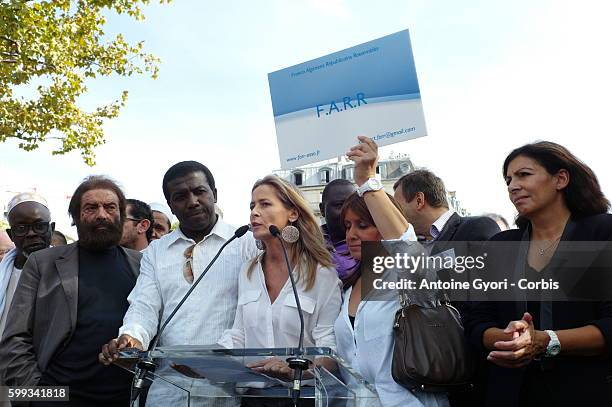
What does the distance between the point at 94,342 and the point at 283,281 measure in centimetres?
113

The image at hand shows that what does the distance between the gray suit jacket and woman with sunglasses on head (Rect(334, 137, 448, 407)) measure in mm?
1429

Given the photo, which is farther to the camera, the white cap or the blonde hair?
the white cap

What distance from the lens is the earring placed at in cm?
328

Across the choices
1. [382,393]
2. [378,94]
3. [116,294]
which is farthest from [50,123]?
[382,393]

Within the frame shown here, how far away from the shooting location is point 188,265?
3482 millimetres

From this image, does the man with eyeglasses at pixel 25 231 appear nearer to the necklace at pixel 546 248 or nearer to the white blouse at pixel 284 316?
the white blouse at pixel 284 316

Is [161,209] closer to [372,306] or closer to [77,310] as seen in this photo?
[77,310]

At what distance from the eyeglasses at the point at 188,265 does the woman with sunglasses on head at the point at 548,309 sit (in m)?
1.53

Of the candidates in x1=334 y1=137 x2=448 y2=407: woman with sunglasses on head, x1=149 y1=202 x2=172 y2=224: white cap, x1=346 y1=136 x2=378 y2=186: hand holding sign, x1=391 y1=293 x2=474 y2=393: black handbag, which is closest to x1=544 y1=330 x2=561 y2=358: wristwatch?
x1=391 y1=293 x2=474 y2=393: black handbag

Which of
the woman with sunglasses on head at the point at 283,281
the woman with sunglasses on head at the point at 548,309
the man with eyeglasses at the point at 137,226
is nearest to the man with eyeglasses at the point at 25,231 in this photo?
the man with eyeglasses at the point at 137,226

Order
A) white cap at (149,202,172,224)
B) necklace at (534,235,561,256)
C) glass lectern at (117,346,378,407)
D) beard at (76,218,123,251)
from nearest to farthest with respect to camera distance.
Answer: glass lectern at (117,346,378,407) < necklace at (534,235,561,256) < beard at (76,218,123,251) < white cap at (149,202,172,224)

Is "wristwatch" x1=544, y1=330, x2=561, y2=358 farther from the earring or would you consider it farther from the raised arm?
the earring

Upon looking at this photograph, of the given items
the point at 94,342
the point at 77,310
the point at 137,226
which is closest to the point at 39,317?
the point at 77,310

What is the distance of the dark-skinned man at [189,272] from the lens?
3262 mm
